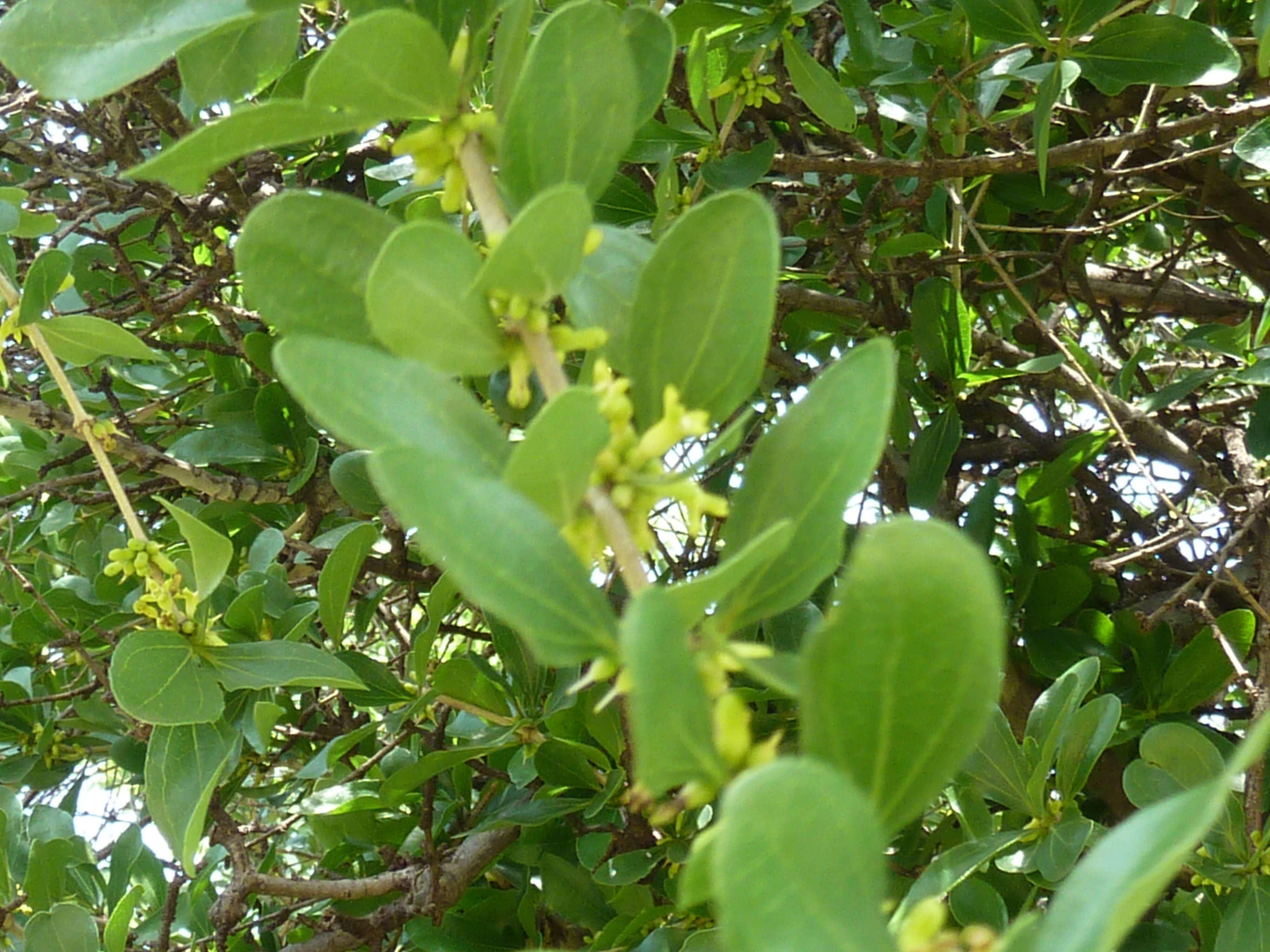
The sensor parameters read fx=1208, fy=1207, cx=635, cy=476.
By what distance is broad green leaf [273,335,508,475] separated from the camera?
0.51 meters

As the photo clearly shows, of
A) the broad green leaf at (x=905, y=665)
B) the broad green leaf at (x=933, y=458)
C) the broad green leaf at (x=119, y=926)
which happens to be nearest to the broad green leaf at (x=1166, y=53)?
the broad green leaf at (x=933, y=458)

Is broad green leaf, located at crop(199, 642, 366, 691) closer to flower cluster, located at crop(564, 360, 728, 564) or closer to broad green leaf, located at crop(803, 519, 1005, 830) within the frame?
flower cluster, located at crop(564, 360, 728, 564)

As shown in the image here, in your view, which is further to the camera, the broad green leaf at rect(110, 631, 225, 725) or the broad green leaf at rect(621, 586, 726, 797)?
the broad green leaf at rect(110, 631, 225, 725)

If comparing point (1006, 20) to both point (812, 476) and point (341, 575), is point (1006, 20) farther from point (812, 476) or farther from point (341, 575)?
point (812, 476)

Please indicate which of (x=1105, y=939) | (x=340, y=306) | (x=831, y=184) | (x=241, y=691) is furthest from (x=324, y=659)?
(x=831, y=184)

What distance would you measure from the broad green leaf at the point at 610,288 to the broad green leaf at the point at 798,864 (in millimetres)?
299

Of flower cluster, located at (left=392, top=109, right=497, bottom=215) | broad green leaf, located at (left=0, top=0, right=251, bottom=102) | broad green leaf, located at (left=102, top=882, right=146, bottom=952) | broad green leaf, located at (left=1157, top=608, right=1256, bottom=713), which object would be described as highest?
broad green leaf, located at (left=0, top=0, right=251, bottom=102)

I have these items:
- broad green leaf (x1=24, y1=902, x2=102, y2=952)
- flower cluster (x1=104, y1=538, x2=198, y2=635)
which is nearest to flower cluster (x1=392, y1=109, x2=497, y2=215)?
flower cluster (x1=104, y1=538, x2=198, y2=635)

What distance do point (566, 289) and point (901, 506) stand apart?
148 centimetres

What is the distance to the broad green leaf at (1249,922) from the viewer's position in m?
1.21

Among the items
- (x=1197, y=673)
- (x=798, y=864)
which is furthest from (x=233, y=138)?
(x=1197, y=673)

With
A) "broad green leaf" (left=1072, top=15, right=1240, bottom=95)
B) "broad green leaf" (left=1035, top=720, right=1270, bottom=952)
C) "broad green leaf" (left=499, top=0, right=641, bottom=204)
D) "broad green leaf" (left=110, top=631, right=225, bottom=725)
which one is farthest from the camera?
"broad green leaf" (left=1072, top=15, right=1240, bottom=95)

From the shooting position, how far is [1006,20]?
4.91 feet

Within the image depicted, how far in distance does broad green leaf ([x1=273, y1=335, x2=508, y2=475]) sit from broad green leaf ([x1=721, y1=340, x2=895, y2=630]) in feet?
0.41
